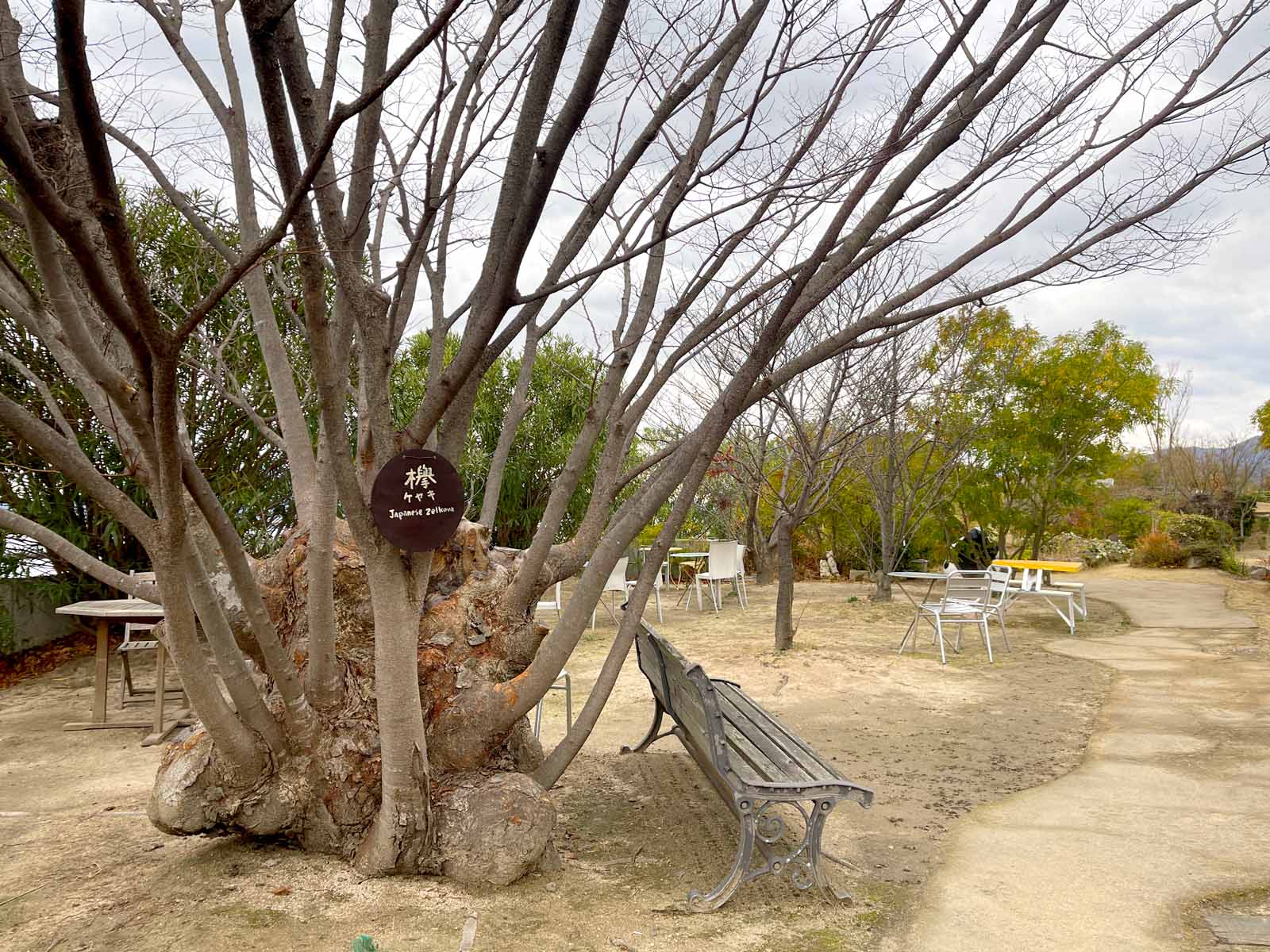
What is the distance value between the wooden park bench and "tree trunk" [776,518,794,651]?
15.6 feet

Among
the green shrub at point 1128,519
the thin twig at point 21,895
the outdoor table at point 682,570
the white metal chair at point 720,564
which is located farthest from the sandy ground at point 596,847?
the green shrub at point 1128,519

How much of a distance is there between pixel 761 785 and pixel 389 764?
130 cm

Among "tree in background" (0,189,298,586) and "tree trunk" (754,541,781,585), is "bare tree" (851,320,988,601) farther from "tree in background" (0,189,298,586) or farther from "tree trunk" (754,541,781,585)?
"tree in background" (0,189,298,586)

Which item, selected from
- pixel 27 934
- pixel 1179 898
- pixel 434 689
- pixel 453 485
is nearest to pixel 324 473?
pixel 453 485

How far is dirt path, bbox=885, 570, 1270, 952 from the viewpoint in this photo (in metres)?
2.89

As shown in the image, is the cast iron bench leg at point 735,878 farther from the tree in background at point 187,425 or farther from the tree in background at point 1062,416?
the tree in background at point 1062,416

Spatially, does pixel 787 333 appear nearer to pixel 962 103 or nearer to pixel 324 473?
pixel 962 103

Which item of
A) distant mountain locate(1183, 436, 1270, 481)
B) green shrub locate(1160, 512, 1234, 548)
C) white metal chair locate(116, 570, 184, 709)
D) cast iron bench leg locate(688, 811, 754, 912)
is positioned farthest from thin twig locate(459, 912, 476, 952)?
distant mountain locate(1183, 436, 1270, 481)

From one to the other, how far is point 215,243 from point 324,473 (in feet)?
4.21

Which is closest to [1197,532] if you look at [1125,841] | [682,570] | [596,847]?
[682,570]

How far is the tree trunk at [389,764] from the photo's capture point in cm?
317

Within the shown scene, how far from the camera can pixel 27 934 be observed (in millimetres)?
2740

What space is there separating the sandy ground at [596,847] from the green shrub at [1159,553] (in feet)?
42.6

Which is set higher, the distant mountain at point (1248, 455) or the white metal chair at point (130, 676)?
the distant mountain at point (1248, 455)
